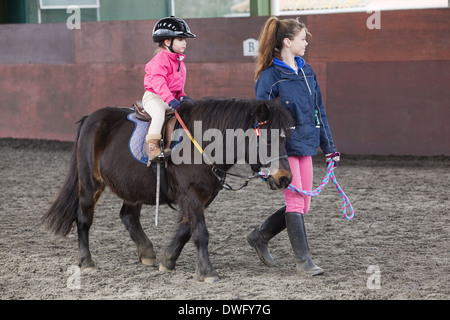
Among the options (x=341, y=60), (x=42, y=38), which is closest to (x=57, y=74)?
(x=42, y=38)

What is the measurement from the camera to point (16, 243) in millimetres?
5082

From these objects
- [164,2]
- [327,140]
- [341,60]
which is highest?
[164,2]

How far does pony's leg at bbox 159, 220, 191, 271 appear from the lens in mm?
4270

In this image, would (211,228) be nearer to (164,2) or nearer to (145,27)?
(145,27)

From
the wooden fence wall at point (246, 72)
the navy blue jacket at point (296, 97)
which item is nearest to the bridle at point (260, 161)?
the navy blue jacket at point (296, 97)

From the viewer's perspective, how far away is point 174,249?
14.0 ft

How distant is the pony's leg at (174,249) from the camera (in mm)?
4270

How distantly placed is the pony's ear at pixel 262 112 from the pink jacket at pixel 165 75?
0.58m

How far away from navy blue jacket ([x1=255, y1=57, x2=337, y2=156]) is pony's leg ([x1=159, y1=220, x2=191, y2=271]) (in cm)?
83

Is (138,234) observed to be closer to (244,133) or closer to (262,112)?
(244,133)

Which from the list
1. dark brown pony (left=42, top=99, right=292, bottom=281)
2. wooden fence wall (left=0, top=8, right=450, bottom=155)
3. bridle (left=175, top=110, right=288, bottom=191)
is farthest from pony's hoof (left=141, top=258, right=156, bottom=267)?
wooden fence wall (left=0, top=8, right=450, bottom=155)

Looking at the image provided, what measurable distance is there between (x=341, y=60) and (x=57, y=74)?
4501 millimetres

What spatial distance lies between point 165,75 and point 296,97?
81 cm

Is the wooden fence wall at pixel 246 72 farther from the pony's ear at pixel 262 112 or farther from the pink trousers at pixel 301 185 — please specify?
the pony's ear at pixel 262 112
